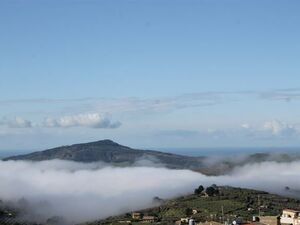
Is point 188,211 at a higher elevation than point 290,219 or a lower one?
higher

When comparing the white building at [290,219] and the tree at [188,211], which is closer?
the white building at [290,219]

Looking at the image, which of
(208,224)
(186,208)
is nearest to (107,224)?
(186,208)

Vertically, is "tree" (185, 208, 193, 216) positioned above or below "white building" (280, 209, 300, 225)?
above

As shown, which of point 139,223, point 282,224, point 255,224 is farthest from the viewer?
point 139,223

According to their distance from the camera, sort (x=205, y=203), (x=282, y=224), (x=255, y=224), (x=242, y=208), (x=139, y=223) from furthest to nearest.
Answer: (x=205, y=203)
(x=242, y=208)
(x=139, y=223)
(x=282, y=224)
(x=255, y=224)

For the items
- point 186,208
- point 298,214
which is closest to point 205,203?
point 186,208

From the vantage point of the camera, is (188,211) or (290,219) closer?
(290,219)

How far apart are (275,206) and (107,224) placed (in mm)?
46826

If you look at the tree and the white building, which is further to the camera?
the tree

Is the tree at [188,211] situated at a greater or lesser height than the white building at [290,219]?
greater

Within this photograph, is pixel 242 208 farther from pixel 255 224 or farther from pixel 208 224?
pixel 255 224

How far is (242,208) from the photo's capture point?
18275cm

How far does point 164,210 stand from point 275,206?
31.3 meters

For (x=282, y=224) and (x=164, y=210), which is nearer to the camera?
(x=282, y=224)
